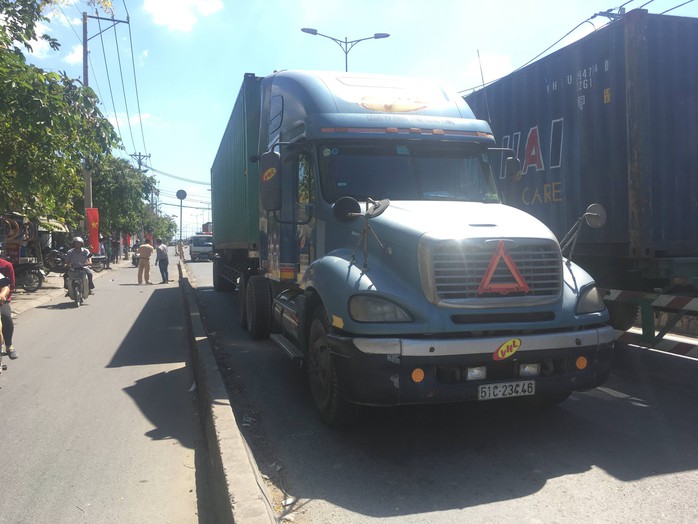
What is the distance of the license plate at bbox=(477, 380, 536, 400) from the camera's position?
397 cm

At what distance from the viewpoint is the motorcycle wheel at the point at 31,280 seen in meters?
17.1

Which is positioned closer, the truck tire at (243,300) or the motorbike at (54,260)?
the truck tire at (243,300)

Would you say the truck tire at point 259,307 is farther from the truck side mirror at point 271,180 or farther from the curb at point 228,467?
the truck side mirror at point 271,180

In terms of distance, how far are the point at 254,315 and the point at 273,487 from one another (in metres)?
4.95

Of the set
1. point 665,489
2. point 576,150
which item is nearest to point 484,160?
point 576,150

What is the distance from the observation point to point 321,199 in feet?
17.5

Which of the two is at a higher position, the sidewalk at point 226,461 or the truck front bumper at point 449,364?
the truck front bumper at point 449,364

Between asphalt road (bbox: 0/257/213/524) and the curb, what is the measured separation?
0.15 meters

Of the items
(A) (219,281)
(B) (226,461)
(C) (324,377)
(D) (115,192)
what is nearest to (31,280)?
(A) (219,281)

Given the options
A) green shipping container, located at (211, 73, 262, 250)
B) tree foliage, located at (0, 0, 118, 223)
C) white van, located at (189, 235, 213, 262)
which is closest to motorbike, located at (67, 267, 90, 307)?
tree foliage, located at (0, 0, 118, 223)

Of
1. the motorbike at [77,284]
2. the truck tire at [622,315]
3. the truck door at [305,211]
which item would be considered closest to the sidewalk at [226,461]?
the truck door at [305,211]

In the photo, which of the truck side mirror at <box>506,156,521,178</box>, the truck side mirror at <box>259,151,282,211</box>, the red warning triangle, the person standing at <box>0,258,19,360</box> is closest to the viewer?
the red warning triangle

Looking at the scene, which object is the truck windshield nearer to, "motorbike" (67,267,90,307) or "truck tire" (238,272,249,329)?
"truck tire" (238,272,249,329)

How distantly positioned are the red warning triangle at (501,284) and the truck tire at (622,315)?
8.96 ft
